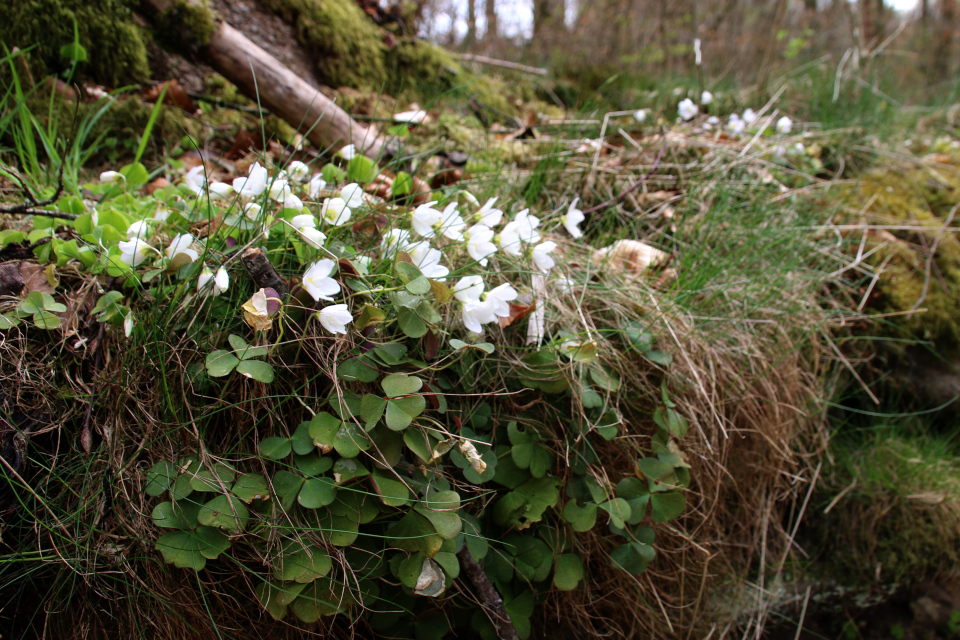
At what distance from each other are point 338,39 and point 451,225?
216cm

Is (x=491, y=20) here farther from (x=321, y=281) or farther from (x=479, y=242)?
(x=321, y=281)

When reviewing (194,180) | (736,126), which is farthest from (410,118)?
(736,126)

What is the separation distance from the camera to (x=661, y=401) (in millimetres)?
1410

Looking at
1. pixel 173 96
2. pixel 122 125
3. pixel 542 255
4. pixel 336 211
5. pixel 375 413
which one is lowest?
pixel 375 413

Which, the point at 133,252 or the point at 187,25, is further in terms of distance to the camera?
the point at 187,25

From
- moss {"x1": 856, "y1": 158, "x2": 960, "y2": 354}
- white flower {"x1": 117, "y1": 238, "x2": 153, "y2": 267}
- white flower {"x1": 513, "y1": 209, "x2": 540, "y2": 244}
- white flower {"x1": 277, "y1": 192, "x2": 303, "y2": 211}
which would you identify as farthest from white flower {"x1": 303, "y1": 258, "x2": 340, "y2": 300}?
moss {"x1": 856, "y1": 158, "x2": 960, "y2": 354}

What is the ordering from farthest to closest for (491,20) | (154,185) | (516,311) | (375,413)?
(491,20), (154,185), (516,311), (375,413)

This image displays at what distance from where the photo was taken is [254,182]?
1.20 m

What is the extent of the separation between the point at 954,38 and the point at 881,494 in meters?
8.88

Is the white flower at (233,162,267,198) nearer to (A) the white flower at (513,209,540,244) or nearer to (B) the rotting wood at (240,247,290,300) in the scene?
(B) the rotting wood at (240,247,290,300)

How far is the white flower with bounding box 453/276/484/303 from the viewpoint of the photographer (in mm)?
1104

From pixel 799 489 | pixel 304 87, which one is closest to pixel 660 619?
pixel 799 489

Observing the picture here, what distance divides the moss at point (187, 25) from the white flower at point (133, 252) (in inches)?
56.8

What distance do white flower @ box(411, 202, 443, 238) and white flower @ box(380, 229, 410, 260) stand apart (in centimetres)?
4
